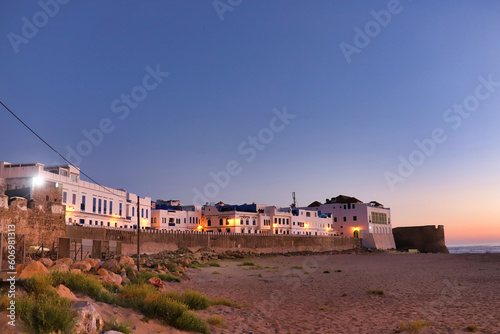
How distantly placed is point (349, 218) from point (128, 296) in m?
87.7

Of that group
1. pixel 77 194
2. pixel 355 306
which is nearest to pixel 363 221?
pixel 77 194

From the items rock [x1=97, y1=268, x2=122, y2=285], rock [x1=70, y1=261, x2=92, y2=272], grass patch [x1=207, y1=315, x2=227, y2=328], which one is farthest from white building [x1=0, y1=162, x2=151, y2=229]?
grass patch [x1=207, y1=315, x2=227, y2=328]

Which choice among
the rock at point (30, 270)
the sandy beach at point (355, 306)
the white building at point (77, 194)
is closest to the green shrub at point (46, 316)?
the rock at point (30, 270)

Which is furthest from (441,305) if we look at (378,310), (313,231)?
(313,231)

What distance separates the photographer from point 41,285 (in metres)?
9.35

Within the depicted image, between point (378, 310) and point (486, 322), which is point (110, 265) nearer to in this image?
point (378, 310)

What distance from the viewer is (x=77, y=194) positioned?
46250 mm

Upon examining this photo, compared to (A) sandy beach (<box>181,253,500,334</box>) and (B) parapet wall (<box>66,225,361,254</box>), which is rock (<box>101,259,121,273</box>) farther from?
(B) parapet wall (<box>66,225,361,254</box>)

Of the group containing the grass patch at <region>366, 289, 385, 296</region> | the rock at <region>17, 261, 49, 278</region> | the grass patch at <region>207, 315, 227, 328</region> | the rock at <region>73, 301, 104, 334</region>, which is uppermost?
the rock at <region>17, 261, 49, 278</region>

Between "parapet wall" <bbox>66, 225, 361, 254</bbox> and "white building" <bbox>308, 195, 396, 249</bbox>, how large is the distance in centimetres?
390

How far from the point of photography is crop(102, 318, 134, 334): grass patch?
337 inches

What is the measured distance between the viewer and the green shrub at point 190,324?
1041cm

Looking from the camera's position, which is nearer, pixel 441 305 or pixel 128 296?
pixel 128 296

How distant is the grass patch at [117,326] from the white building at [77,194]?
84.8 feet
